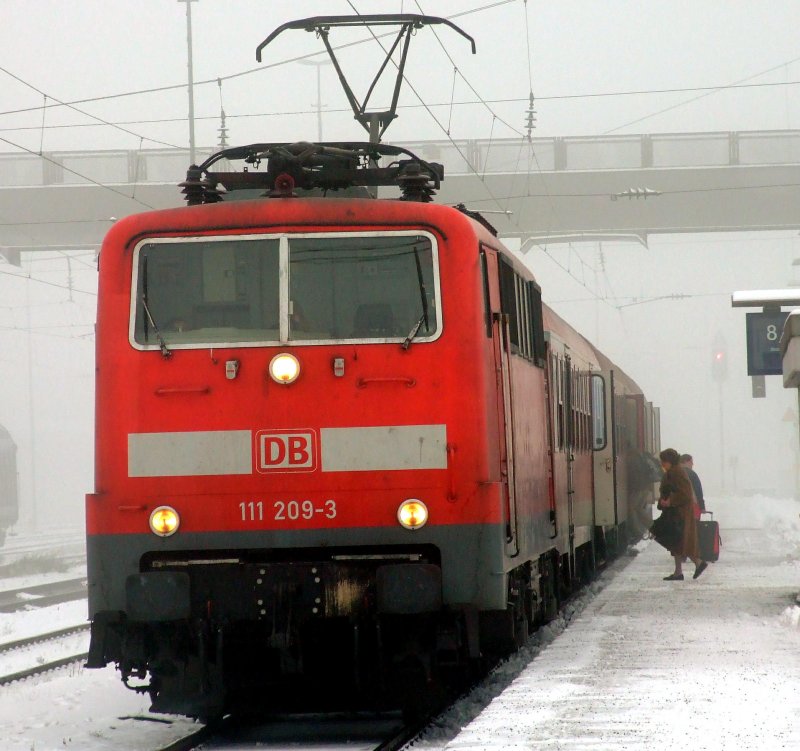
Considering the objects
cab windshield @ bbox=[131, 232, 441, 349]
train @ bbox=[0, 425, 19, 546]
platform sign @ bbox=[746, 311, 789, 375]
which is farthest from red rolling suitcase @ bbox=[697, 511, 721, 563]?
train @ bbox=[0, 425, 19, 546]

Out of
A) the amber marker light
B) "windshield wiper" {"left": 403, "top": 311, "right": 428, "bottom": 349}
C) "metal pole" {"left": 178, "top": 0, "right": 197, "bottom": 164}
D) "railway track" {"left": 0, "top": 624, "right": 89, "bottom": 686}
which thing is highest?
"metal pole" {"left": 178, "top": 0, "right": 197, "bottom": 164}

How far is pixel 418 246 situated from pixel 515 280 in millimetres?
1644

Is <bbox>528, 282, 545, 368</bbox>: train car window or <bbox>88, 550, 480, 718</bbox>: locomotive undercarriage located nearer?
<bbox>88, 550, 480, 718</bbox>: locomotive undercarriage

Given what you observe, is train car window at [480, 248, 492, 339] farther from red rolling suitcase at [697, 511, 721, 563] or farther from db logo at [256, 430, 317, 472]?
red rolling suitcase at [697, 511, 721, 563]

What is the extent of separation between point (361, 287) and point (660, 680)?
2.84 m

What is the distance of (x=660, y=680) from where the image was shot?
30.4 feet

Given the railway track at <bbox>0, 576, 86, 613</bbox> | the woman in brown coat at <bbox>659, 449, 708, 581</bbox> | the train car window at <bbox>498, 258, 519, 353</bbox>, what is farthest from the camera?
the railway track at <bbox>0, 576, 86, 613</bbox>

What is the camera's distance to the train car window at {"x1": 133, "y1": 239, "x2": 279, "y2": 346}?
9.15m

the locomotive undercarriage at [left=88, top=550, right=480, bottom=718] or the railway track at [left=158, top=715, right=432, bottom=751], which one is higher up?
the locomotive undercarriage at [left=88, top=550, right=480, bottom=718]

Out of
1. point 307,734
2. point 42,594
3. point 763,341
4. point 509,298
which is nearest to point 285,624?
point 307,734

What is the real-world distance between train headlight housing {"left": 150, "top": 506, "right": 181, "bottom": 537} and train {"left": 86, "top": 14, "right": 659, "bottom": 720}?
0.01m

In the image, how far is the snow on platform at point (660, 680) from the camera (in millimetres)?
7344

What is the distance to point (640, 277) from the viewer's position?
10075cm

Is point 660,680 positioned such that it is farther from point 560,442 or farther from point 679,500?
point 679,500
